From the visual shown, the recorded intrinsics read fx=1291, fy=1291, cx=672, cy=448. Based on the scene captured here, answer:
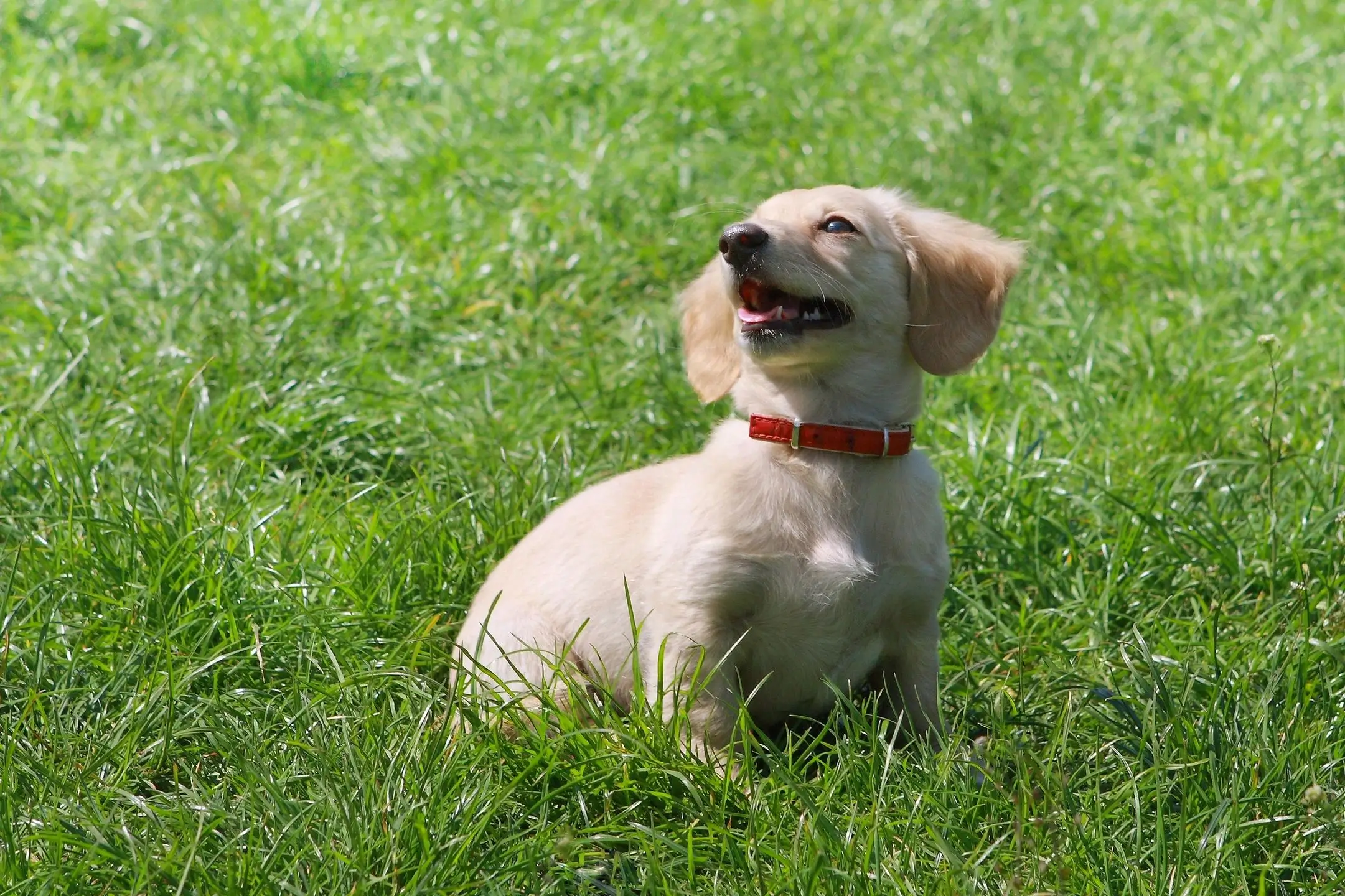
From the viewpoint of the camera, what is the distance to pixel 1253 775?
2.09 m

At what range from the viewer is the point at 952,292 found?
245cm

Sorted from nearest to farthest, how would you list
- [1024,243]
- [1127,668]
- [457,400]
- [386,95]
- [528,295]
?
[1127,668]
[1024,243]
[457,400]
[528,295]
[386,95]

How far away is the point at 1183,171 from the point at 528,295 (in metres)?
2.79

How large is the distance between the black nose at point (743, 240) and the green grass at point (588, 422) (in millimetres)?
856

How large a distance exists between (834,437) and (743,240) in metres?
0.39

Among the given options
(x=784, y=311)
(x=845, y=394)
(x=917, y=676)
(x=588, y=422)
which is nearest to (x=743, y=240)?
(x=784, y=311)

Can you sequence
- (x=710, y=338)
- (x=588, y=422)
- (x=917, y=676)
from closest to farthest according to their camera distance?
(x=917, y=676) < (x=710, y=338) < (x=588, y=422)

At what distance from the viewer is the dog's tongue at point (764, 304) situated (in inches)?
93.4

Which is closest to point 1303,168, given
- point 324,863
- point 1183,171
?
point 1183,171

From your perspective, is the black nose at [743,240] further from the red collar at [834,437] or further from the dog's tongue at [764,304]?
the red collar at [834,437]

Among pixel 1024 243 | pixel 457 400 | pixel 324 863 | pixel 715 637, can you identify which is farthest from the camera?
pixel 457 400

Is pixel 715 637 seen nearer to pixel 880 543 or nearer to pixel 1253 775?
pixel 880 543

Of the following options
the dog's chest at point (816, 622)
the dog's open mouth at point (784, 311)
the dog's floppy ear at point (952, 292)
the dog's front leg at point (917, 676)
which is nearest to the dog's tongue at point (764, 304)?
the dog's open mouth at point (784, 311)

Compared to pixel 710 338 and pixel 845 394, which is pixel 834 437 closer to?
pixel 845 394
